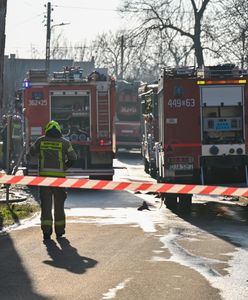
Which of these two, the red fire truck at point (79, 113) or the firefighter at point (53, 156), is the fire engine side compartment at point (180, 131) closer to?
the firefighter at point (53, 156)

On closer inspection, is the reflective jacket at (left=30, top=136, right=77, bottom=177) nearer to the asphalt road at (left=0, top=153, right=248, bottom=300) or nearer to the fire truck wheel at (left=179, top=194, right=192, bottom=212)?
the asphalt road at (left=0, top=153, right=248, bottom=300)

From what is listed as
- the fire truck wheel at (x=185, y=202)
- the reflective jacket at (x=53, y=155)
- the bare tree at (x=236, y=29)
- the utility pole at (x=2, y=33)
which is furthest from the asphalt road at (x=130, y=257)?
the bare tree at (x=236, y=29)

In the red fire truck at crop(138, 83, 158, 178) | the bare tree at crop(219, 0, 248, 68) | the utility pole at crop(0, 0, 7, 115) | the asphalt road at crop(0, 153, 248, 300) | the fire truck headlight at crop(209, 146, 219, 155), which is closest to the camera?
the asphalt road at crop(0, 153, 248, 300)

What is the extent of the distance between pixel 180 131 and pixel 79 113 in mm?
6115

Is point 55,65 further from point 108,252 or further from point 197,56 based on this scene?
point 108,252

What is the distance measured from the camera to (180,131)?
14.6m

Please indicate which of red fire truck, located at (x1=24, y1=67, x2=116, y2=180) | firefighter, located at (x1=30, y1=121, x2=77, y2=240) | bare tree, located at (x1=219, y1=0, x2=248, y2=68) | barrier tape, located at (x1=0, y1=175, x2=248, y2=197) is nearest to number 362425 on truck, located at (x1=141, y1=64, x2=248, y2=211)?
barrier tape, located at (x1=0, y1=175, x2=248, y2=197)

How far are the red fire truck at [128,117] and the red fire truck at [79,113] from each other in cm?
1557

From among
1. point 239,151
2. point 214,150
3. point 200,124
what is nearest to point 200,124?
point 200,124

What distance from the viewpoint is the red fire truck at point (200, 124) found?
47.5ft

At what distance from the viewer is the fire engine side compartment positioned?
14430 millimetres

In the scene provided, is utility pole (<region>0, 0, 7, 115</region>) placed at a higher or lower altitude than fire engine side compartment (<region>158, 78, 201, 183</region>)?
higher

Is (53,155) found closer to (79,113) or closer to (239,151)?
(239,151)

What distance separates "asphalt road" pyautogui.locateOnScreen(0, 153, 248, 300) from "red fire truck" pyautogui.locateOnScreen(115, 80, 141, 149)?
70.1 feet
